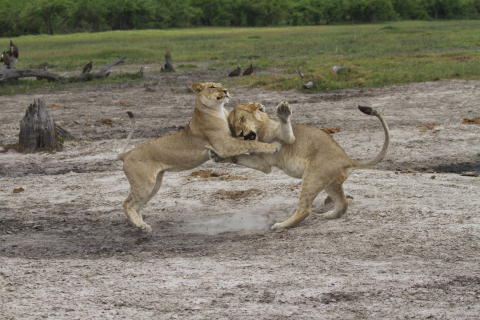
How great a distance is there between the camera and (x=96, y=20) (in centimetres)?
6894

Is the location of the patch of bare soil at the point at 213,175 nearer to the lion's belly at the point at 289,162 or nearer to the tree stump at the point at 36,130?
the lion's belly at the point at 289,162

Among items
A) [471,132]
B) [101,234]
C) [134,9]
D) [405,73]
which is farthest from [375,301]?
[134,9]

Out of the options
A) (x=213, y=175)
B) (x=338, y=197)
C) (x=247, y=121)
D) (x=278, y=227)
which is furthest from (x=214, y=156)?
(x=213, y=175)

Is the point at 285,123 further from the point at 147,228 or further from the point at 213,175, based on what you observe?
the point at 213,175

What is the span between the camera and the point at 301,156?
5.62 metres

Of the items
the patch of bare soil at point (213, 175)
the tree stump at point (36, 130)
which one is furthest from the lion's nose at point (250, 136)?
the tree stump at point (36, 130)

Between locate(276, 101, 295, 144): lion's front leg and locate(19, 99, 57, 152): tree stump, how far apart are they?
19.7ft

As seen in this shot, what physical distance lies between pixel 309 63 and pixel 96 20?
53172 millimetres

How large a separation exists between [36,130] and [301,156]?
20.3 feet

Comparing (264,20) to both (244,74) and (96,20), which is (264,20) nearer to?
(96,20)

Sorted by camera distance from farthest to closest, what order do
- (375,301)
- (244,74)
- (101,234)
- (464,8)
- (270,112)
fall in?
(464,8) → (244,74) → (270,112) → (101,234) → (375,301)

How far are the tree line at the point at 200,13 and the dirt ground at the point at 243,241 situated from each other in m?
60.7

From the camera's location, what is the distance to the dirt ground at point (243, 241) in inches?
155

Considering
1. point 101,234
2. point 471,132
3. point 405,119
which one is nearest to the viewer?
point 101,234
